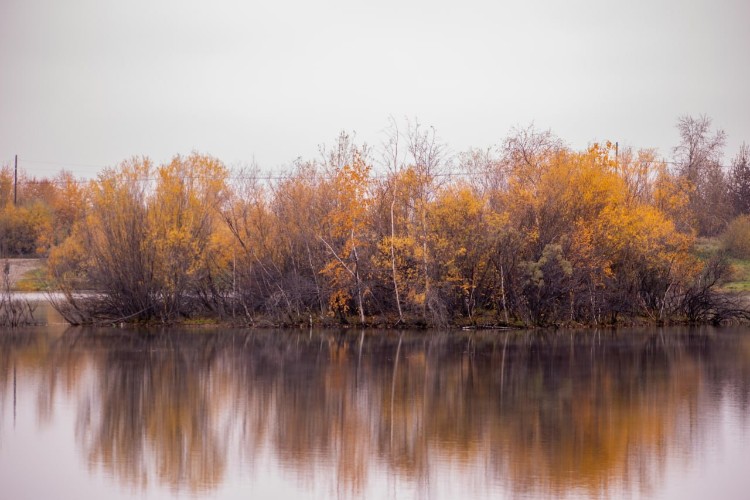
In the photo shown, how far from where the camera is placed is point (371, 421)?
18.0m

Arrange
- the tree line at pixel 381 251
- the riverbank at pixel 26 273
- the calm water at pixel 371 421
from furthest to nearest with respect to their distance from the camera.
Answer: the riverbank at pixel 26 273 < the tree line at pixel 381 251 < the calm water at pixel 371 421

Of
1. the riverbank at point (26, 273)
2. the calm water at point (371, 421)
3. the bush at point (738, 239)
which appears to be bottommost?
the calm water at point (371, 421)

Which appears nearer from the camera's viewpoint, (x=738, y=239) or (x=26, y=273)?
(x=738, y=239)

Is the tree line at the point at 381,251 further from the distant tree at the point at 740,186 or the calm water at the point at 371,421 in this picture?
the distant tree at the point at 740,186

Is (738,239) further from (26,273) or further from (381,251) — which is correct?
(26,273)

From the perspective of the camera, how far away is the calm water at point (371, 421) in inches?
533

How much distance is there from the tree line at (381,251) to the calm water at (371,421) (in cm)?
710

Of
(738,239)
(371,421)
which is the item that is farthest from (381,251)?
(738,239)

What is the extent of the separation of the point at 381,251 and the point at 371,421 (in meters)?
20.6

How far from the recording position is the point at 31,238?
68750 mm

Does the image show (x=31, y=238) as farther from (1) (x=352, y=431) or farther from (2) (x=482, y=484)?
(2) (x=482, y=484)

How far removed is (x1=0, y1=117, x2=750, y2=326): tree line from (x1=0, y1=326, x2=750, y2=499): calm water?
23.3ft

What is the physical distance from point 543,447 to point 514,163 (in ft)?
98.6

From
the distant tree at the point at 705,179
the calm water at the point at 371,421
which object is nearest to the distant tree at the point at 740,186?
the distant tree at the point at 705,179
